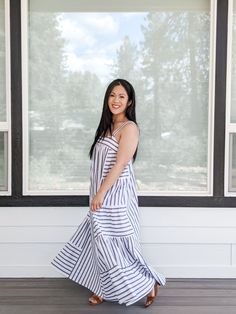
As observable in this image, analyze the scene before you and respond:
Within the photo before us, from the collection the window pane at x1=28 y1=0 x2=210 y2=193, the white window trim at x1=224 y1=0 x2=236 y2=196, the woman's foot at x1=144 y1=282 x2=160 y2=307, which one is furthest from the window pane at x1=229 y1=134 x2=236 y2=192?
the woman's foot at x1=144 y1=282 x2=160 y2=307

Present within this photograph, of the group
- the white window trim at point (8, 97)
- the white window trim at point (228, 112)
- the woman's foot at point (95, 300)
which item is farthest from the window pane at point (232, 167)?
the white window trim at point (8, 97)

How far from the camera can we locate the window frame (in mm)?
3209

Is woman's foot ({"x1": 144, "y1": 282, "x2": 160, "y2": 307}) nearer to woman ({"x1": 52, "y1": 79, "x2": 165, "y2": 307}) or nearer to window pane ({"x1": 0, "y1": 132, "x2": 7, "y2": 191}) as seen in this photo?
woman ({"x1": 52, "y1": 79, "x2": 165, "y2": 307})

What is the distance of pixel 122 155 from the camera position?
8.78ft

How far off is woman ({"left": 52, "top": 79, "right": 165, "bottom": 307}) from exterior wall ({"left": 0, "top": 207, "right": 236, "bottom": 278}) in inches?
18.8

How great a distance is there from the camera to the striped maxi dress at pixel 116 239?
8.89ft

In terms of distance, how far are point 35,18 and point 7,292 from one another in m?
2.00

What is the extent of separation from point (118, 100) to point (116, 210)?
693 mm

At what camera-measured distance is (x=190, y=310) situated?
9.12ft

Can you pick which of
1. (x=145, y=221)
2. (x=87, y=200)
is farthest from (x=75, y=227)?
(x=145, y=221)

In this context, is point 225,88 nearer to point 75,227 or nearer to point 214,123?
point 214,123

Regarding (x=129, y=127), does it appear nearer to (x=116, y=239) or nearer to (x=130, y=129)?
(x=130, y=129)

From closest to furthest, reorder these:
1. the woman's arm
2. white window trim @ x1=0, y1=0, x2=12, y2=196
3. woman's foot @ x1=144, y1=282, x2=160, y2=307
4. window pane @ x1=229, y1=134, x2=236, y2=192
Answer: the woman's arm, woman's foot @ x1=144, y1=282, x2=160, y2=307, white window trim @ x1=0, y1=0, x2=12, y2=196, window pane @ x1=229, y1=134, x2=236, y2=192

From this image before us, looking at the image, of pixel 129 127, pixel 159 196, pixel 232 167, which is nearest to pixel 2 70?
pixel 129 127
